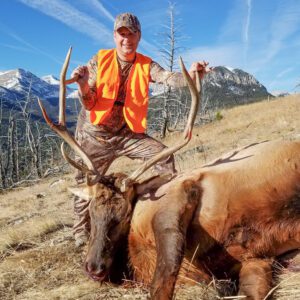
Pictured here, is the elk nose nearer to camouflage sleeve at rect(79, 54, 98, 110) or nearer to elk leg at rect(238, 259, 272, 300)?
elk leg at rect(238, 259, 272, 300)

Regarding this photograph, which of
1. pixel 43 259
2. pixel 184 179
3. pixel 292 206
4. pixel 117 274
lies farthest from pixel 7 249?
pixel 292 206

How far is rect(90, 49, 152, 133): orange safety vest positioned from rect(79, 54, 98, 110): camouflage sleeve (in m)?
0.05

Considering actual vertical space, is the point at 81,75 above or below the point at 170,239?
above

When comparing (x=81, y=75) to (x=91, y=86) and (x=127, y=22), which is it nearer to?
(x=91, y=86)

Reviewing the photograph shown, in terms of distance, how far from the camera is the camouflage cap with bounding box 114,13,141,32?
5273mm

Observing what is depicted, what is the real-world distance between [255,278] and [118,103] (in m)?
2.86

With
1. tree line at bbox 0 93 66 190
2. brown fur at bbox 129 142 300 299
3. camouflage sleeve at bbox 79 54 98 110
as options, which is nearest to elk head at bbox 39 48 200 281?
brown fur at bbox 129 142 300 299

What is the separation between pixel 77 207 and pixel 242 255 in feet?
7.89

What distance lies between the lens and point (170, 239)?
337cm

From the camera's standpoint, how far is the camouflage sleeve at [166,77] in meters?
5.31

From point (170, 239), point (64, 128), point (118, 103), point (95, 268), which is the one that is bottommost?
point (95, 268)

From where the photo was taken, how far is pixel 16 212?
34.3 ft

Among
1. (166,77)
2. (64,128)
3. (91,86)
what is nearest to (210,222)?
(64,128)

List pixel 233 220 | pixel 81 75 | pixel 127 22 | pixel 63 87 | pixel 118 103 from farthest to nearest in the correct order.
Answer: pixel 118 103
pixel 127 22
pixel 81 75
pixel 63 87
pixel 233 220
